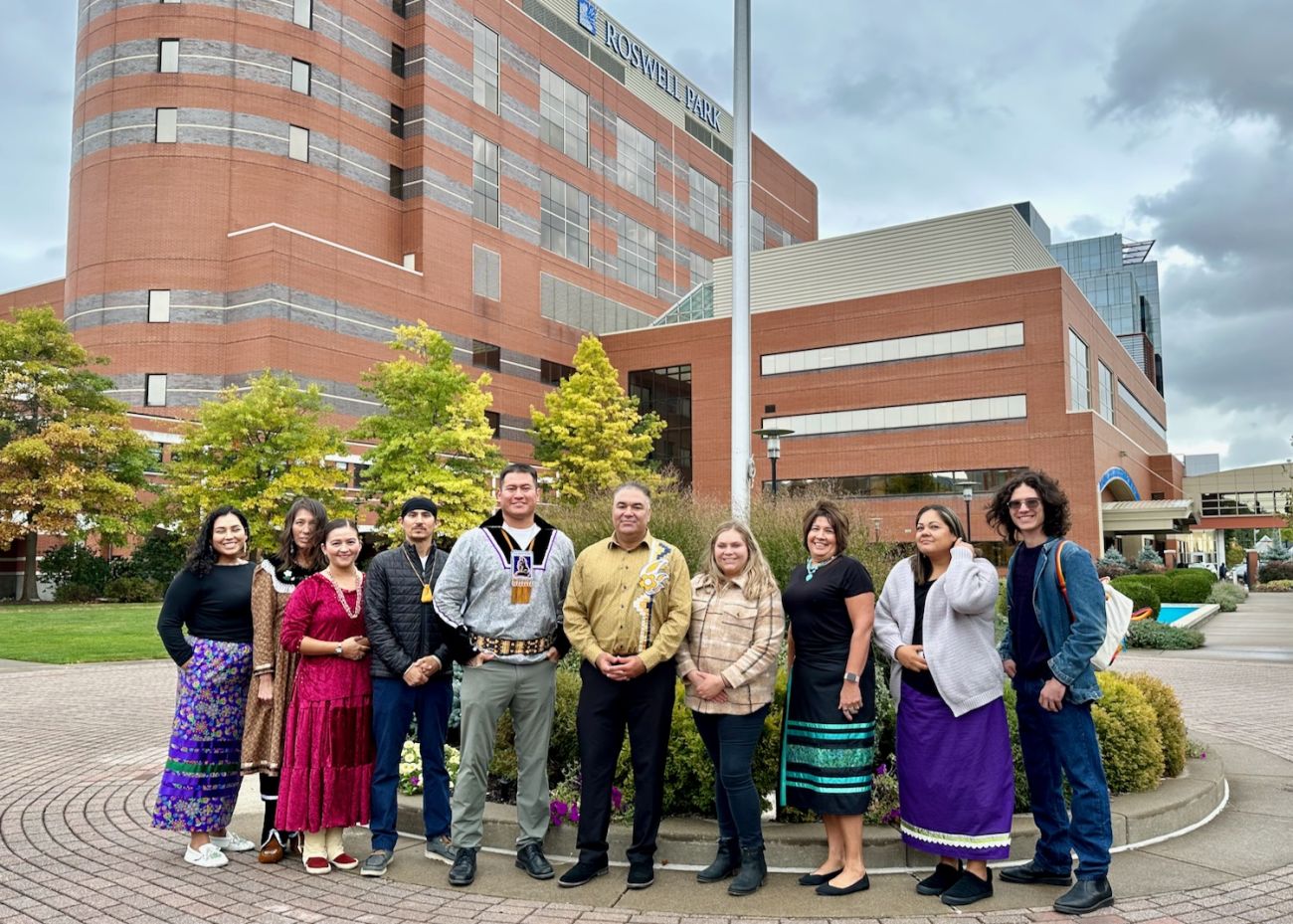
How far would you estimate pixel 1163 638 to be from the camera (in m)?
18.9

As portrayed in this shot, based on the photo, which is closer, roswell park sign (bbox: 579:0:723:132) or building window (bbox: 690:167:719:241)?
roswell park sign (bbox: 579:0:723:132)

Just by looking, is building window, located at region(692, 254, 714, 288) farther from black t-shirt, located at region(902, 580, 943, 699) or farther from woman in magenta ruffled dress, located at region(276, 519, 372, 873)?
black t-shirt, located at region(902, 580, 943, 699)

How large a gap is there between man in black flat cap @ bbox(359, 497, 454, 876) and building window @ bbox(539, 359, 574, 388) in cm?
4916

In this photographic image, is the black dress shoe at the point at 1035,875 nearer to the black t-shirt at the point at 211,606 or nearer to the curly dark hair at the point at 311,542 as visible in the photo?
the curly dark hair at the point at 311,542

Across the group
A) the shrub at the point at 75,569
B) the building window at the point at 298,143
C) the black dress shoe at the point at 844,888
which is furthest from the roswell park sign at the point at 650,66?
the black dress shoe at the point at 844,888

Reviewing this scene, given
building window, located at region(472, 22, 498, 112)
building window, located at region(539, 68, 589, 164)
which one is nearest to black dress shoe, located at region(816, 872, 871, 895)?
building window, located at region(472, 22, 498, 112)

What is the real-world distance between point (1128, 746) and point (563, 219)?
5414 cm

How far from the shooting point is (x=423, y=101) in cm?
4791

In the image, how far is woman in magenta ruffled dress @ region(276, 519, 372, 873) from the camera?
5.33m

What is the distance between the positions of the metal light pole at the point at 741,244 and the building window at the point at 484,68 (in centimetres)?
3904

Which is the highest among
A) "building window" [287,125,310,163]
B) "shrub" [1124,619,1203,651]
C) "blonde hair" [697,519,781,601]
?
"building window" [287,125,310,163]

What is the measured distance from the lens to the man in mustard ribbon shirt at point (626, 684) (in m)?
5.04

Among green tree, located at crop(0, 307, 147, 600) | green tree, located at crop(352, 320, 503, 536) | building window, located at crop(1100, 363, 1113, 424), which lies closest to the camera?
green tree, located at crop(0, 307, 147, 600)

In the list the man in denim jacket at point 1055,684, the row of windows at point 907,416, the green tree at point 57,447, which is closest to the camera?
the man in denim jacket at point 1055,684
